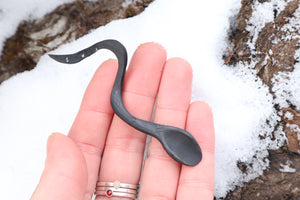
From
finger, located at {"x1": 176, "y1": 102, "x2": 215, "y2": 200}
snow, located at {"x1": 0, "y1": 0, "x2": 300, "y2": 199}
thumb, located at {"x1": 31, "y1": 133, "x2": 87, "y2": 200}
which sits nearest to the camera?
thumb, located at {"x1": 31, "y1": 133, "x2": 87, "y2": 200}

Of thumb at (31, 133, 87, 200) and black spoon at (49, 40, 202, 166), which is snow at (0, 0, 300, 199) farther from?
thumb at (31, 133, 87, 200)

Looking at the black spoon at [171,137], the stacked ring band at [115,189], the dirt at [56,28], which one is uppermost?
the dirt at [56,28]

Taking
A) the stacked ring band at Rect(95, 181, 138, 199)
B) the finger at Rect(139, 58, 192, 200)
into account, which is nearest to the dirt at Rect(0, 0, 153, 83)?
the finger at Rect(139, 58, 192, 200)

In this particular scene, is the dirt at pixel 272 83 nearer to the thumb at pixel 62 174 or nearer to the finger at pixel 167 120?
the finger at pixel 167 120

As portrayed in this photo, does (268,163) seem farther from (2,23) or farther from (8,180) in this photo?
(2,23)

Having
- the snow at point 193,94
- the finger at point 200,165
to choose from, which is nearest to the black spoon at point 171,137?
the finger at point 200,165

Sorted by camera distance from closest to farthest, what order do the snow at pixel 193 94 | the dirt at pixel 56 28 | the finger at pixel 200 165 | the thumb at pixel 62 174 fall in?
the thumb at pixel 62 174 < the finger at pixel 200 165 < the snow at pixel 193 94 < the dirt at pixel 56 28

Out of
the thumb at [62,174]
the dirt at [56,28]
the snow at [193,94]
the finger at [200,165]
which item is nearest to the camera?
the thumb at [62,174]
